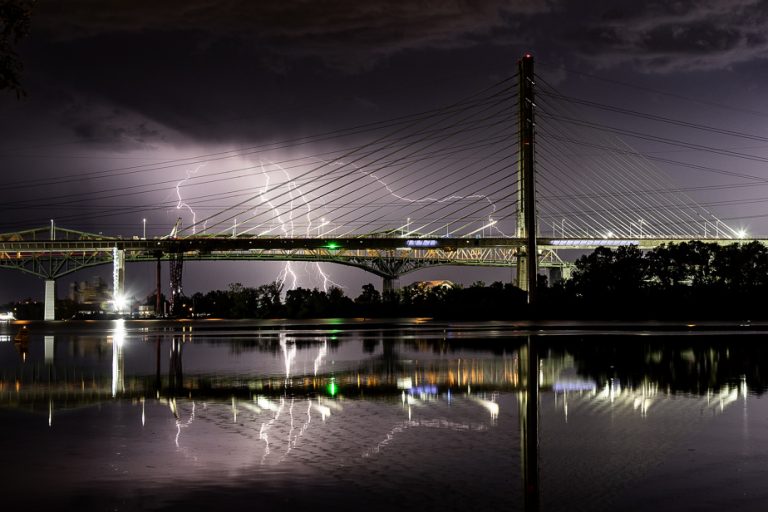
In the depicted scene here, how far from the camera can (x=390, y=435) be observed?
1270 centimetres

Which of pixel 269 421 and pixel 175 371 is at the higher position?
pixel 175 371

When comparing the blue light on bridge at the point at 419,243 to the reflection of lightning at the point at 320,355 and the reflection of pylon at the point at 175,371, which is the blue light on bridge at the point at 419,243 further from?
the reflection of pylon at the point at 175,371

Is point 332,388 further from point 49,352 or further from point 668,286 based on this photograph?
point 668,286

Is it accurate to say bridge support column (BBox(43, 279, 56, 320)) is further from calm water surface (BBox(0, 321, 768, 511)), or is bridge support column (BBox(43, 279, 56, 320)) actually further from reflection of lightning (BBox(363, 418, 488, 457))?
reflection of lightning (BBox(363, 418, 488, 457))

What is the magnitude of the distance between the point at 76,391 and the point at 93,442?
260 inches

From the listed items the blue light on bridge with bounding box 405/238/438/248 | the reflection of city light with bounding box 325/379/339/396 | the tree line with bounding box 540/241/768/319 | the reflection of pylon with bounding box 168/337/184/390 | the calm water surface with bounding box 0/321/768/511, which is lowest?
the calm water surface with bounding box 0/321/768/511

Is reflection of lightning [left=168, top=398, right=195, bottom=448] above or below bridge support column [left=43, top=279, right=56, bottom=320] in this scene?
below

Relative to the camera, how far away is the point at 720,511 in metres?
8.73

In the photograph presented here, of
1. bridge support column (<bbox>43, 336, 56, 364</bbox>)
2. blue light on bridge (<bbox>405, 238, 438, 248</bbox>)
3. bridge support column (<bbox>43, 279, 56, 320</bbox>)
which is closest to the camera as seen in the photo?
bridge support column (<bbox>43, 336, 56, 364</bbox>)

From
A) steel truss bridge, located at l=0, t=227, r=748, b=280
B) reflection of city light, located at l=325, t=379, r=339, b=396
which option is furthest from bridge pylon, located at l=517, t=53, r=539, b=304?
reflection of city light, located at l=325, t=379, r=339, b=396

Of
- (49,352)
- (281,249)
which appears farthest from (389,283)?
(49,352)

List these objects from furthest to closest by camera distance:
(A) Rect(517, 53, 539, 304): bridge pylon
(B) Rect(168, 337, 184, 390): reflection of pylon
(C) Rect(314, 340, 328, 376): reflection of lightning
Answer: (A) Rect(517, 53, 539, 304): bridge pylon
(C) Rect(314, 340, 328, 376): reflection of lightning
(B) Rect(168, 337, 184, 390): reflection of pylon

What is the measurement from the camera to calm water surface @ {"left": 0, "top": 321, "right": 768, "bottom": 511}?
935 centimetres

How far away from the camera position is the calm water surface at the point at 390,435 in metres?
9.35
